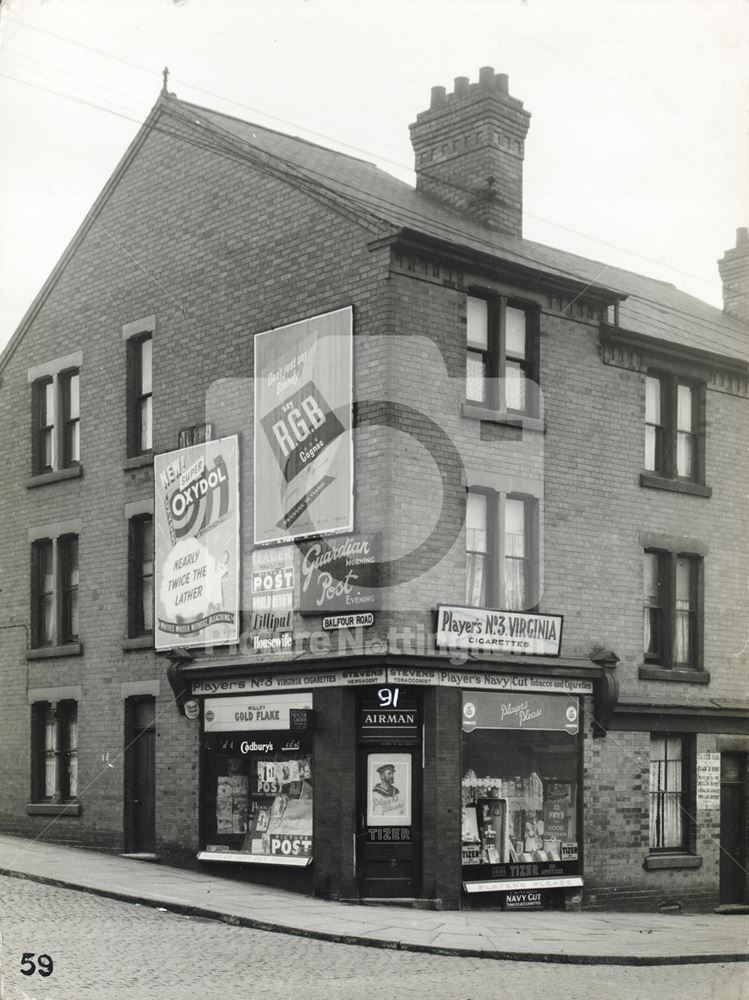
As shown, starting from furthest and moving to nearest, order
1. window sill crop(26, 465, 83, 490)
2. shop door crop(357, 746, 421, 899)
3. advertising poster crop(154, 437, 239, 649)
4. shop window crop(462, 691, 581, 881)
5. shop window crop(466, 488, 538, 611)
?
window sill crop(26, 465, 83, 490)
advertising poster crop(154, 437, 239, 649)
shop window crop(466, 488, 538, 611)
shop window crop(462, 691, 581, 881)
shop door crop(357, 746, 421, 899)

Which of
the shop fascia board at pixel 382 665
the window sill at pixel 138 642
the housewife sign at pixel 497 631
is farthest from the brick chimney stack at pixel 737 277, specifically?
the window sill at pixel 138 642

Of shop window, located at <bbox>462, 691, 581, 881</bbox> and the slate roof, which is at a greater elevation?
the slate roof

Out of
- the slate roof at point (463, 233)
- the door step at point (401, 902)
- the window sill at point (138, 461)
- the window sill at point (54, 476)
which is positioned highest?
the slate roof at point (463, 233)

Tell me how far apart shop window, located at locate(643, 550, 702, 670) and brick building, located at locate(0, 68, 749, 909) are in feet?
0.22

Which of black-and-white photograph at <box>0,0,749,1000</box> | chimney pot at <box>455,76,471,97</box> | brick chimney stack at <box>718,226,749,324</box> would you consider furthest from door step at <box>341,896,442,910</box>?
brick chimney stack at <box>718,226,749,324</box>

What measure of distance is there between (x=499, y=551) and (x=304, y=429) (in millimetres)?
3431

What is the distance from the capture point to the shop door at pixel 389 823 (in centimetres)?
1816

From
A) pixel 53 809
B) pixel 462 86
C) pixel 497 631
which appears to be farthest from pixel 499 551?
pixel 53 809

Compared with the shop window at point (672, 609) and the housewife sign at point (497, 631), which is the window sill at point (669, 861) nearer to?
the shop window at point (672, 609)

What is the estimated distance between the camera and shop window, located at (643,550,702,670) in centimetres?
2233

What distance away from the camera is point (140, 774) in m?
22.5

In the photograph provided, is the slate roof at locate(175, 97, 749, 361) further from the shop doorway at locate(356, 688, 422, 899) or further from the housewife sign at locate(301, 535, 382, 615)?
the shop doorway at locate(356, 688, 422, 899)

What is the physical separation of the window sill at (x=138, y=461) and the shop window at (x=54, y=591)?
7.11 ft

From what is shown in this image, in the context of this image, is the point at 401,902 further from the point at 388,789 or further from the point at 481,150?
the point at 481,150
